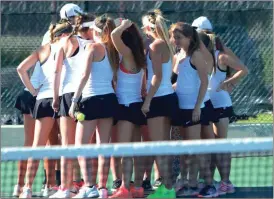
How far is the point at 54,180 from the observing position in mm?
7852

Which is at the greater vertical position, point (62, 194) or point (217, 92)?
point (217, 92)

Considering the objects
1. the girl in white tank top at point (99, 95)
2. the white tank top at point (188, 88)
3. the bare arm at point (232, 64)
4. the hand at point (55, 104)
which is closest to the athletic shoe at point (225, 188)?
the white tank top at point (188, 88)

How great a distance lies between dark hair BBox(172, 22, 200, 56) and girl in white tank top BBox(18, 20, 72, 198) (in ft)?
3.08

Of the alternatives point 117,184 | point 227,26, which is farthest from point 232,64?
point 227,26

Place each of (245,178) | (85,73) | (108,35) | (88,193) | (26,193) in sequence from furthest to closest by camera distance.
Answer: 1. (245,178)
2. (26,193)
3. (108,35)
4. (88,193)
5. (85,73)

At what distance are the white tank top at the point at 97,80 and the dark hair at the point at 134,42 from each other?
0.25 metres

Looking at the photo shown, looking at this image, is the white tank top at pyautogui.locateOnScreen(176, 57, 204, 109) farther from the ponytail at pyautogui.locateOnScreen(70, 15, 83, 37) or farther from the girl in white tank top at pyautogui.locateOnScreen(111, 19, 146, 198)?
the ponytail at pyautogui.locateOnScreen(70, 15, 83, 37)

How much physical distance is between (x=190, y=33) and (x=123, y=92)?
0.74 metres

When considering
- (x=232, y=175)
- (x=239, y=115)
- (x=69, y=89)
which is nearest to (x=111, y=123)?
(x=69, y=89)

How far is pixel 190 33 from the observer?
7.29m

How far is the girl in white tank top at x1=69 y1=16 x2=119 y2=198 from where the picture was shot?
7.09 metres

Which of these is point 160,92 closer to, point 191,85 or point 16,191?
point 191,85

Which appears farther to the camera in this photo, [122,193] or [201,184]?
[201,184]

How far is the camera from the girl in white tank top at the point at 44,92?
750 cm
